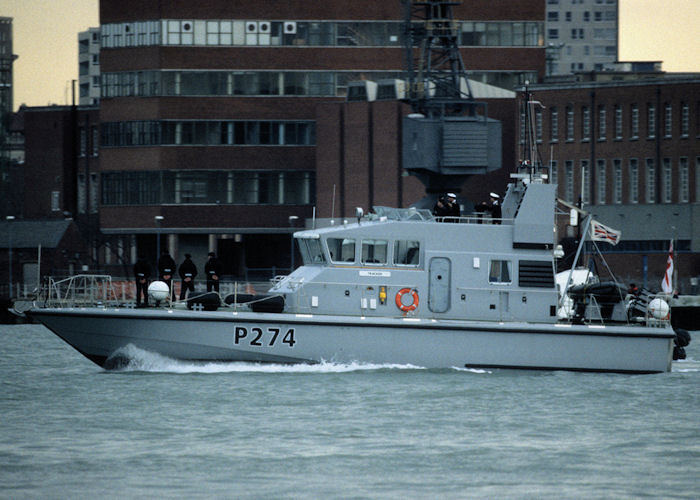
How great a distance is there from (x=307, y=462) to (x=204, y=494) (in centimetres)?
238

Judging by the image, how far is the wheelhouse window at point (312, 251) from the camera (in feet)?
90.0

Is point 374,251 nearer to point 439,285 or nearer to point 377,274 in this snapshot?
point 377,274

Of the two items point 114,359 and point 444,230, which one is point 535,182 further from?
point 114,359

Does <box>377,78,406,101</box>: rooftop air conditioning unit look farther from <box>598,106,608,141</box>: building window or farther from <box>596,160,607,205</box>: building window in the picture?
<box>596,160,607,205</box>: building window

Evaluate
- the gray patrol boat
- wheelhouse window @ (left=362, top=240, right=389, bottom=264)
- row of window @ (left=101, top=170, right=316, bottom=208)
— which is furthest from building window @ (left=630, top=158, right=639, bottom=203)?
wheelhouse window @ (left=362, top=240, right=389, bottom=264)

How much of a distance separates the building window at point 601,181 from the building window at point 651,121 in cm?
307

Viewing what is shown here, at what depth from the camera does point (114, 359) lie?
26922mm

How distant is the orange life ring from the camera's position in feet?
88.1

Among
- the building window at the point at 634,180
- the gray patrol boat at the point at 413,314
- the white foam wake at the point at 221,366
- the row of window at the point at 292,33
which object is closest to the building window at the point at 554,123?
the building window at the point at 634,180

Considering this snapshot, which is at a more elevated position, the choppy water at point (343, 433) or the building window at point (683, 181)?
the building window at point (683, 181)

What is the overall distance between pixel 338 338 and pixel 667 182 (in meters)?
48.7

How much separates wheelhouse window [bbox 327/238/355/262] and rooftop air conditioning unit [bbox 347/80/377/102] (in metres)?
45.4

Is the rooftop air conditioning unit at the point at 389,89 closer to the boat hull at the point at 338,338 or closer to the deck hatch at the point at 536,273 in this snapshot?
the deck hatch at the point at 536,273

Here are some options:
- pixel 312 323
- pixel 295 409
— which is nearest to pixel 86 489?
pixel 295 409
